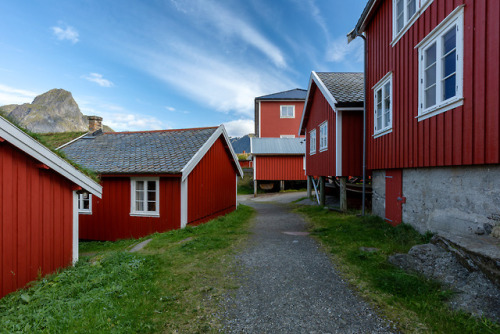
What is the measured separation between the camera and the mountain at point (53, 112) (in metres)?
101

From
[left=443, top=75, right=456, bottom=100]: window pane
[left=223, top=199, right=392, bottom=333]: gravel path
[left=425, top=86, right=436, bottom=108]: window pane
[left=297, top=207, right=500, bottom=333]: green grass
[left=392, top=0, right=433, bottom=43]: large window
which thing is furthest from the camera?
[left=392, top=0, right=433, bottom=43]: large window

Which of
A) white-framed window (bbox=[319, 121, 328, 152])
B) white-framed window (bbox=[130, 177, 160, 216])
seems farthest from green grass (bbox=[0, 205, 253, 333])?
white-framed window (bbox=[319, 121, 328, 152])

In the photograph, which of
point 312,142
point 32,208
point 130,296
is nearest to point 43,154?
point 32,208

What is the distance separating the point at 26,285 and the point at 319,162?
11474 mm

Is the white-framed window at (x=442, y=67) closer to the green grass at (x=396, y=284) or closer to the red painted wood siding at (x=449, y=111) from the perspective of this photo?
the red painted wood siding at (x=449, y=111)

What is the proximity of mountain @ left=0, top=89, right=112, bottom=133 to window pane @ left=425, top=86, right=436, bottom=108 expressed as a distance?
11684 cm

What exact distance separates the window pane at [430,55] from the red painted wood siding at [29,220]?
850 centimetres

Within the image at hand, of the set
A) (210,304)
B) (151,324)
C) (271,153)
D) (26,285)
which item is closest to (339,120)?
(210,304)

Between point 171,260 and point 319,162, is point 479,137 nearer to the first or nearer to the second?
point 171,260

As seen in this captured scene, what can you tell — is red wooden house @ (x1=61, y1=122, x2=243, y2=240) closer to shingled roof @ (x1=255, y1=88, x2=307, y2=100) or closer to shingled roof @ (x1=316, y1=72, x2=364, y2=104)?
shingled roof @ (x1=316, y1=72, x2=364, y2=104)

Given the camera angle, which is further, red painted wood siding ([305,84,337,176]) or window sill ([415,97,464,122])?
red painted wood siding ([305,84,337,176])

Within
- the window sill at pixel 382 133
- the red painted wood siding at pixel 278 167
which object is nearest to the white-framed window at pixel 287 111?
the red painted wood siding at pixel 278 167

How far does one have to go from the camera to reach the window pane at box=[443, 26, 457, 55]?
5.17 metres

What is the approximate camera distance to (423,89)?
6039mm
